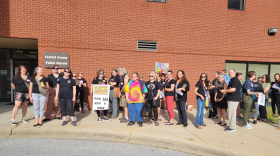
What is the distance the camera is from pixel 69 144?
4.19m

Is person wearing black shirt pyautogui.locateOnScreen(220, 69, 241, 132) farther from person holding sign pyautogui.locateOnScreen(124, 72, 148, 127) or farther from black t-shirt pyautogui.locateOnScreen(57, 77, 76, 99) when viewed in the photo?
black t-shirt pyautogui.locateOnScreen(57, 77, 76, 99)

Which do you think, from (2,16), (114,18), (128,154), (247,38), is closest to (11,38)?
(2,16)

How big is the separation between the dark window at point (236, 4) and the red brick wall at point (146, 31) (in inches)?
12.9

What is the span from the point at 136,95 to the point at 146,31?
13.6ft

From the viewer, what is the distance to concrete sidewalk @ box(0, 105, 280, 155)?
395 centimetres

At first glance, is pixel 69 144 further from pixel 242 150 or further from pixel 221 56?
pixel 221 56

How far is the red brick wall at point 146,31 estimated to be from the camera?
734 centimetres

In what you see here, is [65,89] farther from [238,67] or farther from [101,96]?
[238,67]

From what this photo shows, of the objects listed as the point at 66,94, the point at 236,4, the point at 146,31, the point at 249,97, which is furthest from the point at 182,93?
the point at 236,4

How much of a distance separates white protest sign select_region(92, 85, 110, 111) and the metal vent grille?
3.22 meters

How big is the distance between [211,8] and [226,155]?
25.2 feet

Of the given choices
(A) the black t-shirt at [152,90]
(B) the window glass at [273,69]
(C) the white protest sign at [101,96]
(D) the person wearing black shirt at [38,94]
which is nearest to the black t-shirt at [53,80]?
(D) the person wearing black shirt at [38,94]

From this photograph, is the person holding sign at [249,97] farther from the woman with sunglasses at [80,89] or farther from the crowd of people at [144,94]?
the woman with sunglasses at [80,89]

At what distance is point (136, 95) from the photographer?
5332 millimetres
